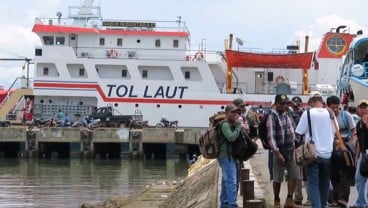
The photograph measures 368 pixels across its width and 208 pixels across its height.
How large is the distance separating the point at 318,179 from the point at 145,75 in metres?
33.6

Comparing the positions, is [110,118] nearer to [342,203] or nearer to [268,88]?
[268,88]

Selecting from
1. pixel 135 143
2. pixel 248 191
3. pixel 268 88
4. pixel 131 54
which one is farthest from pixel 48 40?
pixel 248 191

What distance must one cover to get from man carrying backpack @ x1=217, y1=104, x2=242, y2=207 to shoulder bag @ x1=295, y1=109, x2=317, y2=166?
0.86 meters

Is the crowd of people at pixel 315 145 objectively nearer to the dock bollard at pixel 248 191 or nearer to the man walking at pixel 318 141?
the man walking at pixel 318 141

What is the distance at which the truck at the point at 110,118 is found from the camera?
3694 centimetres

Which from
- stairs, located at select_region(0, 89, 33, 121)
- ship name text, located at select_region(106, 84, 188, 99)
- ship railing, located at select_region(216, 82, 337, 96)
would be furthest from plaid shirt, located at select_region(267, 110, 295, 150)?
stairs, located at select_region(0, 89, 33, 121)

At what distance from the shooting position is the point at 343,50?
41.4m

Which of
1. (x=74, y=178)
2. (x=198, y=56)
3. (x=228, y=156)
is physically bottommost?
(x=74, y=178)

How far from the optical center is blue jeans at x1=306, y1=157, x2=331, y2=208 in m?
8.31

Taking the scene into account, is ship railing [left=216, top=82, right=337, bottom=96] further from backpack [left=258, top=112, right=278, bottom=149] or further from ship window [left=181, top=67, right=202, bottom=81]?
backpack [left=258, top=112, right=278, bottom=149]

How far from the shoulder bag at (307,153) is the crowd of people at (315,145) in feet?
0.19

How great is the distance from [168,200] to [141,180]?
33.9 ft

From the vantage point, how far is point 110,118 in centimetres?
3747

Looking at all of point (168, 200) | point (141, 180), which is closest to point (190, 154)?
point (141, 180)
